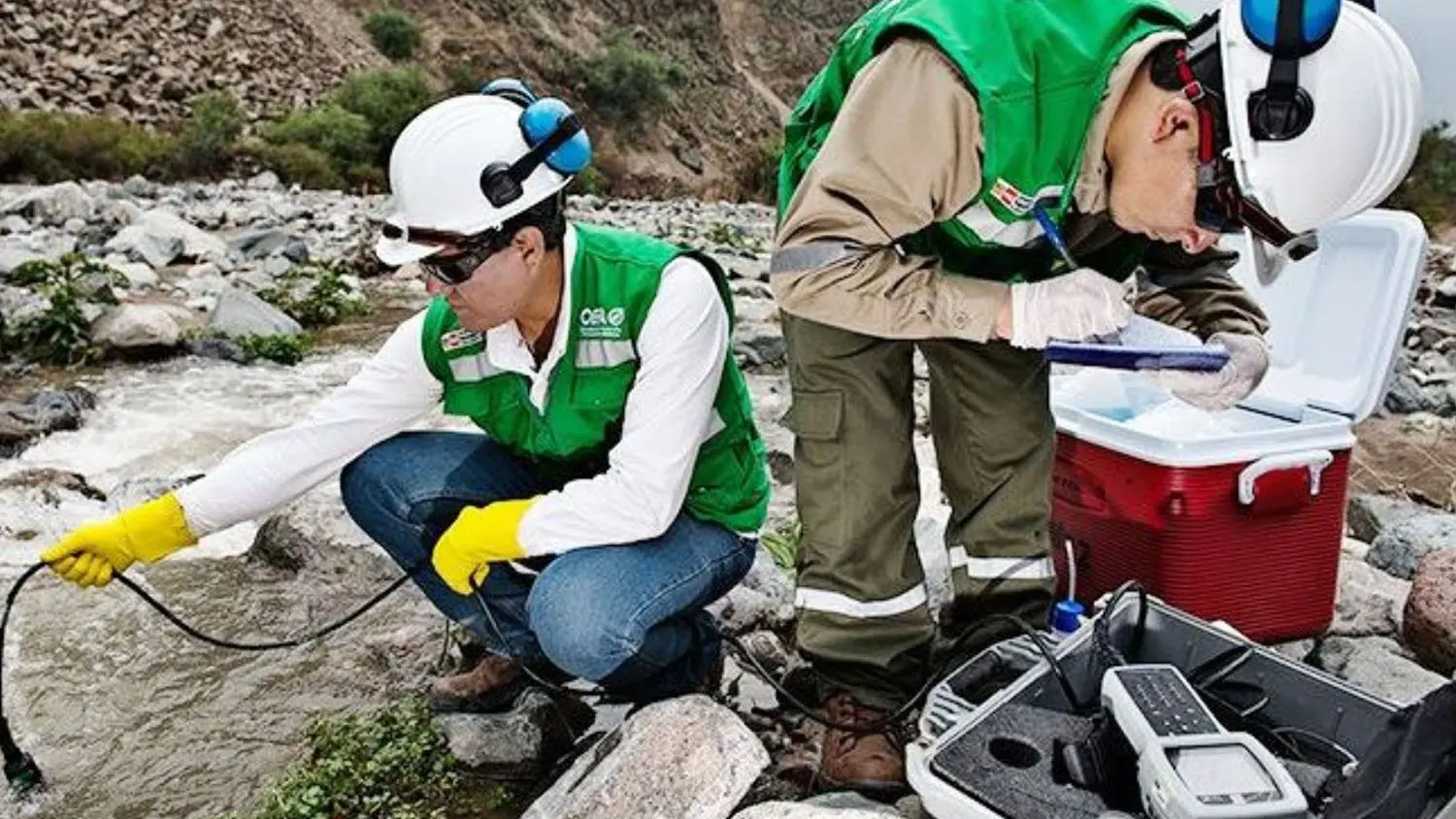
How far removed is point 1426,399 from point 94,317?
21.8 feet

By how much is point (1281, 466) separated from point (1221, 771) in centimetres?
117

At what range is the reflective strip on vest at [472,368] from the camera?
6.92 feet

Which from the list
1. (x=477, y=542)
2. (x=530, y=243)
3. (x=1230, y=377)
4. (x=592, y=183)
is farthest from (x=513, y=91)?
(x=592, y=183)

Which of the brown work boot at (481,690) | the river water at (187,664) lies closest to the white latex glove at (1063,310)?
the brown work boot at (481,690)

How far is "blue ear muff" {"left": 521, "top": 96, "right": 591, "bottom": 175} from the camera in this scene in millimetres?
1931

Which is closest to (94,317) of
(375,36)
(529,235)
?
(529,235)

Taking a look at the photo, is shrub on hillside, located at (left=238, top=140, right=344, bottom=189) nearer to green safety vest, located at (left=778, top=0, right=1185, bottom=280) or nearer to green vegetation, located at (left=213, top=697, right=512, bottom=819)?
green vegetation, located at (left=213, top=697, right=512, bottom=819)

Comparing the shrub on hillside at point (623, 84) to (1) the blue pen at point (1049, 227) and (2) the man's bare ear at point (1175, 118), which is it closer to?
(1) the blue pen at point (1049, 227)

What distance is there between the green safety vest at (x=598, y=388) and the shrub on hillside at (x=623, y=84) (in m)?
22.6

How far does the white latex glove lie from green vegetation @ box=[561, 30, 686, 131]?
23048 millimetres

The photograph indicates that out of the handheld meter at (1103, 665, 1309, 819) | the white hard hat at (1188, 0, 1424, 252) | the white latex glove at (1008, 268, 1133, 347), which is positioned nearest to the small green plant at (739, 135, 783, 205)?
the white latex glove at (1008, 268, 1133, 347)

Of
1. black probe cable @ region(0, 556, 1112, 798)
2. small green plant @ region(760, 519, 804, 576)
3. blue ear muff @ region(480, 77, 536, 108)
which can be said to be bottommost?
small green plant @ region(760, 519, 804, 576)

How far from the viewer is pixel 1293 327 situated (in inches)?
109

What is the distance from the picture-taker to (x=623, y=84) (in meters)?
24.0
